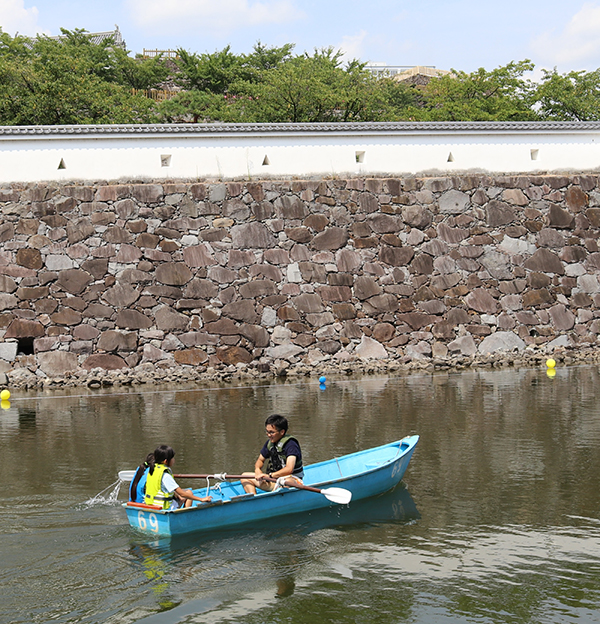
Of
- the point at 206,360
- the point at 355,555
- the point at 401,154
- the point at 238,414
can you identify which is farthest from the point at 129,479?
the point at 401,154

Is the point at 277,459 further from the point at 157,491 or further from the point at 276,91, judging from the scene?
the point at 276,91

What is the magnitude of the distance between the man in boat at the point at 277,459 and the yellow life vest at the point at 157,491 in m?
0.89

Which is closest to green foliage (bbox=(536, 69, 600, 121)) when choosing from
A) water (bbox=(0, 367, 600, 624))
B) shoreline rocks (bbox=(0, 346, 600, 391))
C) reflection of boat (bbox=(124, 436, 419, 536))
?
shoreline rocks (bbox=(0, 346, 600, 391))

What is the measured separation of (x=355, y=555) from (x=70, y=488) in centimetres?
345

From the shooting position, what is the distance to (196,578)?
19.3 ft

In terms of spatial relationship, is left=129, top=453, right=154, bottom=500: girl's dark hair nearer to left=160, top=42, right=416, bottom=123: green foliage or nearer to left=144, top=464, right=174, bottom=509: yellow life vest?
left=144, top=464, right=174, bottom=509: yellow life vest

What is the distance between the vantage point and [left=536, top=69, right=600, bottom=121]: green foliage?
2428cm

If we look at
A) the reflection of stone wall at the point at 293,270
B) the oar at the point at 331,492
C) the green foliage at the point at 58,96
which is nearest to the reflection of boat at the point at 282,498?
the oar at the point at 331,492

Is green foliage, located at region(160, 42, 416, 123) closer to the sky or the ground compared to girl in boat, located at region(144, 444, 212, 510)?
closer to the sky

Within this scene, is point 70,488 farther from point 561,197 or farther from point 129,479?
point 561,197

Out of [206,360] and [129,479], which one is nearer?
[129,479]

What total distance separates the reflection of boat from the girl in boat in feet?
0.48

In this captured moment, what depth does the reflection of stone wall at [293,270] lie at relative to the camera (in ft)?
53.0

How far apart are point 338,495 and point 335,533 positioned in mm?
388
